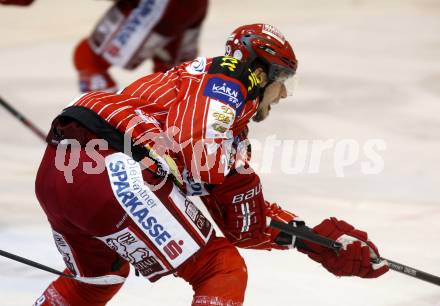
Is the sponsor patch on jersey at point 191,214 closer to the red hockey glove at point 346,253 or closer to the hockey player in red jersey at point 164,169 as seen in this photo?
the hockey player in red jersey at point 164,169

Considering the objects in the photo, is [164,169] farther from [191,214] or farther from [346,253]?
[346,253]

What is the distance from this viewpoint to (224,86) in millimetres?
3045

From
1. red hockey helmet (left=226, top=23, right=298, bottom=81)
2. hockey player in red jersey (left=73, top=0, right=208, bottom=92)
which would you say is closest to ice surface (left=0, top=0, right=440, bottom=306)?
hockey player in red jersey (left=73, top=0, right=208, bottom=92)

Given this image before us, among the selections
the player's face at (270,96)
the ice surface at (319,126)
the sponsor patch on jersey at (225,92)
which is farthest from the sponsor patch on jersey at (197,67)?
the ice surface at (319,126)

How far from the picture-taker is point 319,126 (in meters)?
5.96

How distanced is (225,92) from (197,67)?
0.20m

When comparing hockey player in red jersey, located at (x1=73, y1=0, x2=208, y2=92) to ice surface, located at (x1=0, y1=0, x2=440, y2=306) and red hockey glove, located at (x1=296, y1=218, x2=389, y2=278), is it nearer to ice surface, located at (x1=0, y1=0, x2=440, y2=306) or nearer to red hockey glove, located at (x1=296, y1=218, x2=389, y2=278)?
ice surface, located at (x1=0, y1=0, x2=440, y2=306)

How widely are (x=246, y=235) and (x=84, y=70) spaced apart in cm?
268

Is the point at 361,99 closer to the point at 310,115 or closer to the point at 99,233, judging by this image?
the point at 310,115

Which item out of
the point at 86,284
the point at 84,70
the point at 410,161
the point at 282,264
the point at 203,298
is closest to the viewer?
the point at 203,298

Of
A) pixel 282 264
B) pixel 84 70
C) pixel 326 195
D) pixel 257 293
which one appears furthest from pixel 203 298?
pixel 84 70

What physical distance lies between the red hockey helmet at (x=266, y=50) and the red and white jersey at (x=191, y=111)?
4.8 inches

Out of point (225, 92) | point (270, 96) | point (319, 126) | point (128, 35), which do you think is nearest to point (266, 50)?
point (270, 96)

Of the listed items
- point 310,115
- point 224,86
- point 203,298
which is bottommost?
point 310,115
